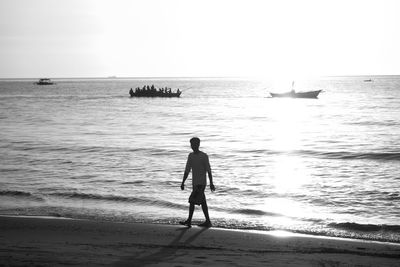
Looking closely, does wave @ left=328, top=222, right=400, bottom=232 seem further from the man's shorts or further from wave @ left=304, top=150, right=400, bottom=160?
wave @ left=304, top=150, right=400, bottom=160

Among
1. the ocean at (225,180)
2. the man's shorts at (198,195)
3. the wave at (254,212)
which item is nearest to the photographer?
the man's shorts at (198,195)

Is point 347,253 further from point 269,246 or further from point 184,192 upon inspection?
point 184,192

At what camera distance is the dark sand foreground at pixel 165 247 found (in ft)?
25.0

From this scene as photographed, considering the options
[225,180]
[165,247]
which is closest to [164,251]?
[165,247]

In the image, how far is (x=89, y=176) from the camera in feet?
62.8

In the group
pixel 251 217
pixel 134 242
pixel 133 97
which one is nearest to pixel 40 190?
pixel 251 217

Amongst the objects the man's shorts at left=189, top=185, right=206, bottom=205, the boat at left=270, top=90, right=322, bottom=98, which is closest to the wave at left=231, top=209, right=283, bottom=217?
the man's shorts at left=189, top=185, right=206, bottom=205

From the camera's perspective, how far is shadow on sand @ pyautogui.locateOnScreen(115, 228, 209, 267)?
24.8 feet

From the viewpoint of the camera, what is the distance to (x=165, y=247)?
855cm

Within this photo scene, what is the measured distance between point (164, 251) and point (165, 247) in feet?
0.90

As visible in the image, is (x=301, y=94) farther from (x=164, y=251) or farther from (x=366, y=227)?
(x=164, y=251)

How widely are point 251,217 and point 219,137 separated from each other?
23300 millimetres

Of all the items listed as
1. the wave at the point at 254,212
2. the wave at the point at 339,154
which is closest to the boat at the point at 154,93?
the wave at the point at 339,154

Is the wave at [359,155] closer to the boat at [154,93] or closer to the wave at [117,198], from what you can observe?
the wave at [117,198]
